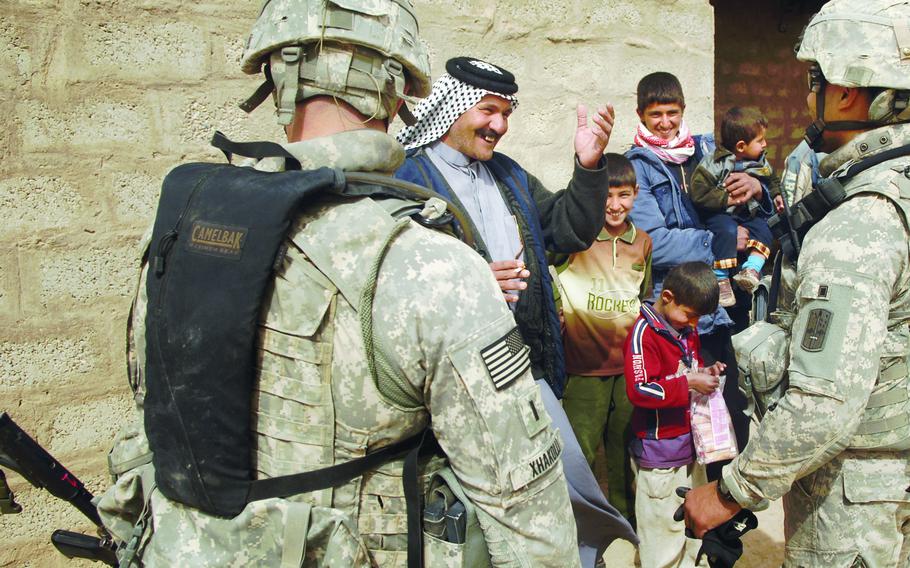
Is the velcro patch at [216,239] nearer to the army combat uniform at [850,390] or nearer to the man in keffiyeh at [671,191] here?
the army combat uniform at [850,390]

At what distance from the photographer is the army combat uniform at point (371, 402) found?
4.45 feet

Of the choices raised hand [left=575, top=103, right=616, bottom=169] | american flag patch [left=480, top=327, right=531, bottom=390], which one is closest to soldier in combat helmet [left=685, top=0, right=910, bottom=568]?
raised hand [left=575, top=103, right=616, bottom=169]

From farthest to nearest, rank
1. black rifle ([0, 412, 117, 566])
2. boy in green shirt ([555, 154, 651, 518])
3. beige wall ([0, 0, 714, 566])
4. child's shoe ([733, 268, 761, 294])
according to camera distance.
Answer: child's shoe ([733, 268, 761, 294]), boy in green shirt ([555, 154, 651, 518]), beige wall ([0, 0, 714, 566]), black rifle ([0, 412, 117, 566])

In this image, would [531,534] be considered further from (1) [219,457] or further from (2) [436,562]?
(1) [219,457]

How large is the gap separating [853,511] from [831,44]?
4.09 ft

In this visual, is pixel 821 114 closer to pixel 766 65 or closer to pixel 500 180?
pixel 500 180

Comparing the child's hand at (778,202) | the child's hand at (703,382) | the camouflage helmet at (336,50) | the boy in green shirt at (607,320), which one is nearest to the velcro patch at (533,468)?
the camouflage helmet at (336,50)

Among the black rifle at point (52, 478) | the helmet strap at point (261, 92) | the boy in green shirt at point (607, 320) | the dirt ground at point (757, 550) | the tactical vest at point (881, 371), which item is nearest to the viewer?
the helmet strap at point (261, 92)

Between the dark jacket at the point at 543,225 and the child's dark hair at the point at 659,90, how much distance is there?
96 centimetres

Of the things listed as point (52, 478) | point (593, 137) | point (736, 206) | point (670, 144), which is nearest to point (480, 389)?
point (52, 478)

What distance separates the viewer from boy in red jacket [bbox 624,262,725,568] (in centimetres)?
297

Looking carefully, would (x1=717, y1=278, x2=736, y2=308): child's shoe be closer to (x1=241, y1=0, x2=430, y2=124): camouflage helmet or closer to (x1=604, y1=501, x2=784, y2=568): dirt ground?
(x1=604, y1=501, x2=784, y2=568): dirt ground

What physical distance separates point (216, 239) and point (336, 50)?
18.0 inches

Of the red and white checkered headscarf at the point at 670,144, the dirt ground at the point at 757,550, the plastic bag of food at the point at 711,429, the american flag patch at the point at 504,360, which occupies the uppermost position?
the red and white checkered headscarf at the point at 670,144
